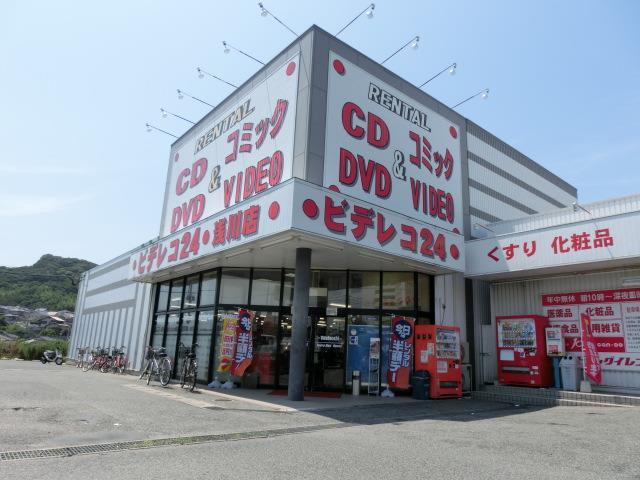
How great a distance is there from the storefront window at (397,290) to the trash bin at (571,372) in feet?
15.3

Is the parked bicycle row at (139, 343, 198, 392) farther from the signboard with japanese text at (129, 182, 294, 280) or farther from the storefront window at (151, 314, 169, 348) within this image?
the storefront window at (151, 314, 169, 348)

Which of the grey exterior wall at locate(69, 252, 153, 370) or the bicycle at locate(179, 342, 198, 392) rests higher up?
the grey exterior wall at locate(69, 252, 153, 370)

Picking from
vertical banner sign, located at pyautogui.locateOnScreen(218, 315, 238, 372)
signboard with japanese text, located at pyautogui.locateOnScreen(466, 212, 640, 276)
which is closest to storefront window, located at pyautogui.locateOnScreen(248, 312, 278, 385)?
vertical banner sign, located at pyautogui.locateOnScreen(218, 315, 238, 372)

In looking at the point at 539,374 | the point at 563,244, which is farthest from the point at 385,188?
the point at 539,374

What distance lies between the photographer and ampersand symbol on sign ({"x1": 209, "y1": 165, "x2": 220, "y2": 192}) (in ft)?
50.1

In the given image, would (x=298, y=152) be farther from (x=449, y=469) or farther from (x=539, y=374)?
(x=539, y=374)

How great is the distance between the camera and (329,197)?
10961 millimetres

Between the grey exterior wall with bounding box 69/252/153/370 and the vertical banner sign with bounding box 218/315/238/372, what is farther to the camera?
the grey exterior wall with bounding box 69/252/153/370

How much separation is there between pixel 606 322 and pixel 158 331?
1617 cm

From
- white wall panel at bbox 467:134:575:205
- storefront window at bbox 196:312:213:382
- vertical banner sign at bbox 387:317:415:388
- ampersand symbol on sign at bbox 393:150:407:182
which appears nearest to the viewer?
vertical banner sign at bbox 387:317:415:388

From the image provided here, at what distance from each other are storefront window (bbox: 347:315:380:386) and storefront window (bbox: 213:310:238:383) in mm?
3518

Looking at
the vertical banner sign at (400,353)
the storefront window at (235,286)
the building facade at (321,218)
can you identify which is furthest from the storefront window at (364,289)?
the storefront window at (235,286)

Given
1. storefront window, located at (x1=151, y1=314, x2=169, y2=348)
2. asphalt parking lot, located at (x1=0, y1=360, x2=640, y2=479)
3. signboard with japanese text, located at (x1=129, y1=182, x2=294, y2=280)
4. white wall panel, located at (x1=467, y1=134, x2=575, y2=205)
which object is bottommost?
asphalt parking lot, located at (x1=0, y1=360, x2=640, y2=479)

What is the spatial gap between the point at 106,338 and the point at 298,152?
738 inches
